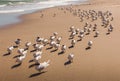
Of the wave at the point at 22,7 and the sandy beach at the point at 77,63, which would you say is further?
the wave at the point at 22,7

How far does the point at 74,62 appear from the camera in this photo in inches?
788

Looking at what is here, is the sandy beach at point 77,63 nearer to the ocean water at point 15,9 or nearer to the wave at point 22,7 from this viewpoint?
the ocean water at point 15,9

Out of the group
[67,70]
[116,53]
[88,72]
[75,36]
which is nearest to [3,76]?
[67,70]

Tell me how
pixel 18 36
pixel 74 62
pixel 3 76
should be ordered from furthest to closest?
pixel 18 36 < pixel 74 62 < pixel 3 76

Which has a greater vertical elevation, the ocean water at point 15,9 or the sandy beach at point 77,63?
the ocean water at point 15,9

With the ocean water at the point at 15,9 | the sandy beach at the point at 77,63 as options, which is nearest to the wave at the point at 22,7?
the ocean water at the point at 15,9

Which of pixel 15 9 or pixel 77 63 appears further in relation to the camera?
pixel 15 9

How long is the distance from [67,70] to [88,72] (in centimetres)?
133

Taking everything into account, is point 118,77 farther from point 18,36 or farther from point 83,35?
point 18,36

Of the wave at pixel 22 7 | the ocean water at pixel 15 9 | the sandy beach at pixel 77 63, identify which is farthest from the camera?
the wave at pixel 22 7

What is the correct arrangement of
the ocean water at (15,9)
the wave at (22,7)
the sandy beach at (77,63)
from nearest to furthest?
the sandy beach at (77,63)
the ocean water at (15,9)
the wave at (22,7)

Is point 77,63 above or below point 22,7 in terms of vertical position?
below

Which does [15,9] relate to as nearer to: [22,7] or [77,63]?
[22,7]

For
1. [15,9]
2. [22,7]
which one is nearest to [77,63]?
[15,9]
